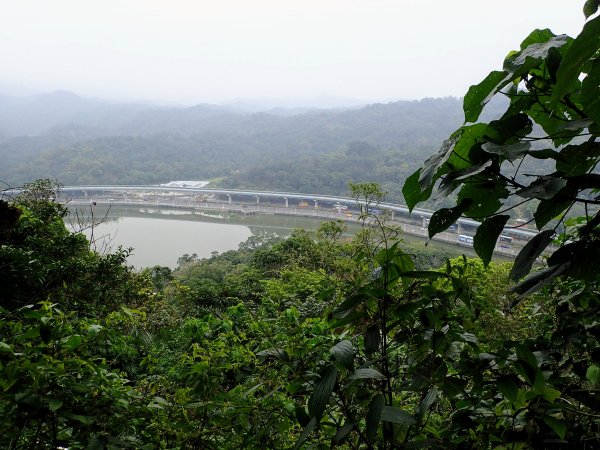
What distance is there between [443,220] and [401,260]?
0.55 ft

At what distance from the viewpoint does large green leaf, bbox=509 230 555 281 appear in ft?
1.25

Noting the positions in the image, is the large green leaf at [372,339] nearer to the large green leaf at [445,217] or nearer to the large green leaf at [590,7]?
the large green leaf at [445,217]

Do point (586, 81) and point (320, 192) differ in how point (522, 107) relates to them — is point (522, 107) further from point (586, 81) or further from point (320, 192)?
point (320, 192)

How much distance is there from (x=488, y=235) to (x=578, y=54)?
0.57 ft

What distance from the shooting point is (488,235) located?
380 mm

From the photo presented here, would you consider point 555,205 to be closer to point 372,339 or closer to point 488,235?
point 488,235

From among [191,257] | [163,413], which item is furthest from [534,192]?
[191,257]

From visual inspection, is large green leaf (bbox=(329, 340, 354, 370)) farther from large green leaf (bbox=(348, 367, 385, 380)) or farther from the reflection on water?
the reflection on water

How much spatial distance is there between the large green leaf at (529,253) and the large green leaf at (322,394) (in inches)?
8.1

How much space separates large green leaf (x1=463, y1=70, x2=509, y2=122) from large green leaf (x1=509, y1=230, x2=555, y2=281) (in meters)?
0.14

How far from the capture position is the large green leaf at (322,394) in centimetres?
40

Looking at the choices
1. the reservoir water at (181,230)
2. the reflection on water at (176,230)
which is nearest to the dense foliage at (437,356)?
the reservoir water at (181,230)

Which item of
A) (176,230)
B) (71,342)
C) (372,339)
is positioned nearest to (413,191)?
(372,339)

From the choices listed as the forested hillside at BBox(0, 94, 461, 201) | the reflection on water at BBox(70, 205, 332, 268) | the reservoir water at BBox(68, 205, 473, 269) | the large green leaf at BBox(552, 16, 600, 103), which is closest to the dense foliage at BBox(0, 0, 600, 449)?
the large green leaf at BBox(552, 16, 600, 103)
